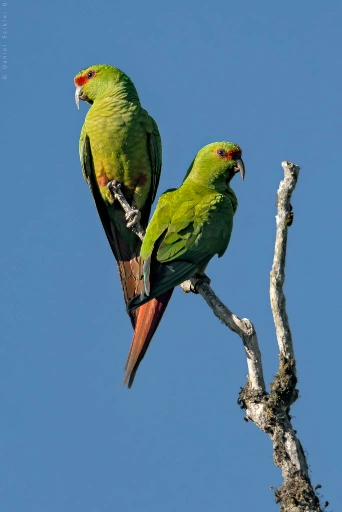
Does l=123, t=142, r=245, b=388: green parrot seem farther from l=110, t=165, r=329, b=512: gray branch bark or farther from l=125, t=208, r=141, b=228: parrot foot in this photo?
l=110, t=165, r=329, b=512: gray branch bark

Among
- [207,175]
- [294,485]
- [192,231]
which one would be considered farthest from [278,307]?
[207,175]

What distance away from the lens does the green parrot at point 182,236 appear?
6523 millimetres

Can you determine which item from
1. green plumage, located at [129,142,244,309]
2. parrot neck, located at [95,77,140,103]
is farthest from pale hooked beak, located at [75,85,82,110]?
green plumage, located at [129,142,244,309]

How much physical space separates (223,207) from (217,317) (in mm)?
1482

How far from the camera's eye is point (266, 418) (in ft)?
18.0

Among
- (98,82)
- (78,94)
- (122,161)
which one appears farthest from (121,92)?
(122,161)

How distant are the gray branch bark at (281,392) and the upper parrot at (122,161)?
2.51 meters

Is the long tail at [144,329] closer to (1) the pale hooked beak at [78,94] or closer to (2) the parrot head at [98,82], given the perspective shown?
(2) the parrot head at [98,82]

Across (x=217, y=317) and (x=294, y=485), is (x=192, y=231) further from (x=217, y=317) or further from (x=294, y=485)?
(x=294, y=485)

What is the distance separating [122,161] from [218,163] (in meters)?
1.13

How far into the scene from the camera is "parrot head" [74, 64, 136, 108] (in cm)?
859

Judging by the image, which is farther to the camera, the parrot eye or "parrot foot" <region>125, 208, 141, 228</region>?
"parrot foot" <region>125, 208, 141, 228</region>

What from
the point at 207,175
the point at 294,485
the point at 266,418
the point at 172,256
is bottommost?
the point at 294,485

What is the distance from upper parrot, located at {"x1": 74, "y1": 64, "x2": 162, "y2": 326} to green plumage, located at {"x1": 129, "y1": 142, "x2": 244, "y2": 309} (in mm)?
726
